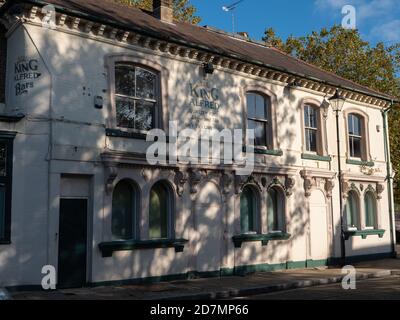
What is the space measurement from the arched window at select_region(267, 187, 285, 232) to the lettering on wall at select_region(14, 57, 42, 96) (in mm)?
8814

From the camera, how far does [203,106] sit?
1566 cm

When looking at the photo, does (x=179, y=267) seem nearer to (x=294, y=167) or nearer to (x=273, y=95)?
(x=294, y=167)

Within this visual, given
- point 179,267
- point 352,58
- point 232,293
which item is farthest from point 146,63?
point 352,58

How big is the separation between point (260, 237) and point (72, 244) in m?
6.48

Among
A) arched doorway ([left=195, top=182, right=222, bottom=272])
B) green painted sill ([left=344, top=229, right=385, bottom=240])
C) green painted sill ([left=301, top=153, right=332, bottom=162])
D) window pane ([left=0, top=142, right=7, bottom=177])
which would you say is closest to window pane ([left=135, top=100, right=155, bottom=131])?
arched doorway ([left=195, top=182, right=222, bottom=272])

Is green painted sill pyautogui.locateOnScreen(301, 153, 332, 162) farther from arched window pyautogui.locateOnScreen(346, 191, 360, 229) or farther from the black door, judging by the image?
the black door

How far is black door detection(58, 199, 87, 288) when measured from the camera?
12203 mm

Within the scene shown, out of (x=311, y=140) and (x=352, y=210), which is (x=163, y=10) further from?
→ (x=352, y=210)

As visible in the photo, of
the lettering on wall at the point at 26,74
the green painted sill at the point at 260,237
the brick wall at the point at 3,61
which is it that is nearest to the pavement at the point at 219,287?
the green painted sill at the point at 260,237

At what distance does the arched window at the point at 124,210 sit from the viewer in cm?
1337

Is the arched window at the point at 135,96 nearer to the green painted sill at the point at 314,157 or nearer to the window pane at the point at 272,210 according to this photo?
the window pane at the point at 272,210

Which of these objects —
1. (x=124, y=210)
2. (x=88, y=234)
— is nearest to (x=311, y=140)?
(x=124, y=210)

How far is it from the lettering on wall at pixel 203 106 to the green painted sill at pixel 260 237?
360 centimetres

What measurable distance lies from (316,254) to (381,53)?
17.0 m
